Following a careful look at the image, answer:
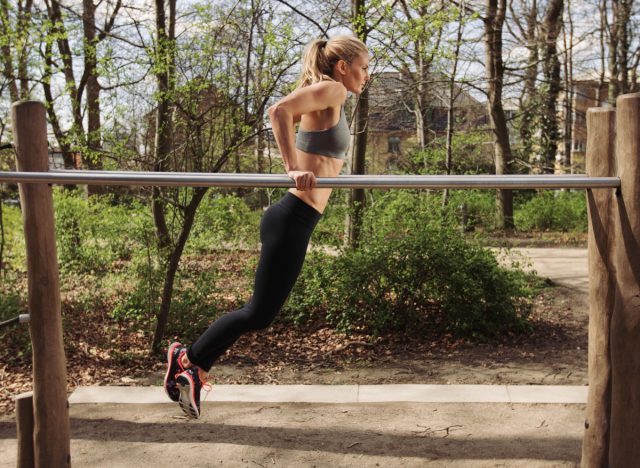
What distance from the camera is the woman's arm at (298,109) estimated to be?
7.93 feet

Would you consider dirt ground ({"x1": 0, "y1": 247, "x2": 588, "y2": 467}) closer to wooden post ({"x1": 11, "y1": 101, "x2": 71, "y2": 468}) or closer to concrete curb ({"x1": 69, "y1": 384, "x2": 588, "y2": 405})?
concrete curb ({"x1": 69, "y1": 384, "x2": 588, "y2": 405})

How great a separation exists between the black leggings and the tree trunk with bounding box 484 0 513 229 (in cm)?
894

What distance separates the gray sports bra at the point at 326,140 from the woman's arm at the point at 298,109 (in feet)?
0.38

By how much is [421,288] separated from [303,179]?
12.6 feet

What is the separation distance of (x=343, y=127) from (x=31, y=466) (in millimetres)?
2111

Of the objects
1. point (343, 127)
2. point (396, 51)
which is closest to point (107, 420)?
point (343, 127)

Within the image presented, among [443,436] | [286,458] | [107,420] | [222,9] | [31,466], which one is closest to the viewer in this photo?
[31,466]

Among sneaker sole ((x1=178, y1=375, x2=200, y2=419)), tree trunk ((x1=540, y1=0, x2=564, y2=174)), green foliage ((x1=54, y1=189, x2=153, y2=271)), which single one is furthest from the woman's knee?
tree trunk ((x1=540, y1=0, x2=564, y2=174))

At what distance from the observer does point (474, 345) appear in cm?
590

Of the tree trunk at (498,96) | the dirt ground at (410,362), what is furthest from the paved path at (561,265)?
the tree trunk at (498,96)

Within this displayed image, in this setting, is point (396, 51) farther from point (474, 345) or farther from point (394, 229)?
point (474, 345)

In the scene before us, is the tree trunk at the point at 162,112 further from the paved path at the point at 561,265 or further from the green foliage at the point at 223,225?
the paved path at the point at 561,265

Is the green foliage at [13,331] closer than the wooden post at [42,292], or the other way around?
the wooden post at [42,292]

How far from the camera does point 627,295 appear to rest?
2.74 meters
